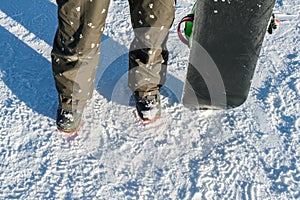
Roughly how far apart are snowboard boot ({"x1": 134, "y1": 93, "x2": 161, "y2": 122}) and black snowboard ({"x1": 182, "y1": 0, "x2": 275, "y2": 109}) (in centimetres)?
15

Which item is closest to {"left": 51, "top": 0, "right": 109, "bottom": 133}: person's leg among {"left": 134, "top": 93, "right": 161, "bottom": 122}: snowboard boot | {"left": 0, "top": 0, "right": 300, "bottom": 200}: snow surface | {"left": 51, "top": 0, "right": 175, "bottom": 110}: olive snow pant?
{"left": 51, "top": 0, "right": 175, "bottom": 110}: olive snow pant

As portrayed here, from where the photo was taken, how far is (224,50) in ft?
6.28

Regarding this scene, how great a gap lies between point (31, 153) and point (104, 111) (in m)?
0.39

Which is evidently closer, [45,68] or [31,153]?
[31,153]

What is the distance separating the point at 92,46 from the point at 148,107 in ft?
1.40

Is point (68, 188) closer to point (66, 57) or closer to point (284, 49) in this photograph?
point (66, 57)

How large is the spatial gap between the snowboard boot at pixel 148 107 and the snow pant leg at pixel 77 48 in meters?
0.25

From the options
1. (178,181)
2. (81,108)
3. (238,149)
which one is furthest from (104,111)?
(238,149)

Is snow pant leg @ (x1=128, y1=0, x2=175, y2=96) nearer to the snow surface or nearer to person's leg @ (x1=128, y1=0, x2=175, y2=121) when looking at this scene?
person's leg @ (x1=128, y1=0, x2=175, y2=121)

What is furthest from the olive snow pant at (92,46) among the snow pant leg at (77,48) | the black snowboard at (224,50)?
the black snowboard at (224,50)

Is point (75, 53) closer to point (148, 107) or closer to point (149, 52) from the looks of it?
point (149, 52)

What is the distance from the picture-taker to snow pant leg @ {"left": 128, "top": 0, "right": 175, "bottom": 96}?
1783mm

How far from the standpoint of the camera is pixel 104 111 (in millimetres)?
2139

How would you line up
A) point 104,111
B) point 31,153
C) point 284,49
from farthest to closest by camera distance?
point 284,49 → point 104,111 → point 31,153
